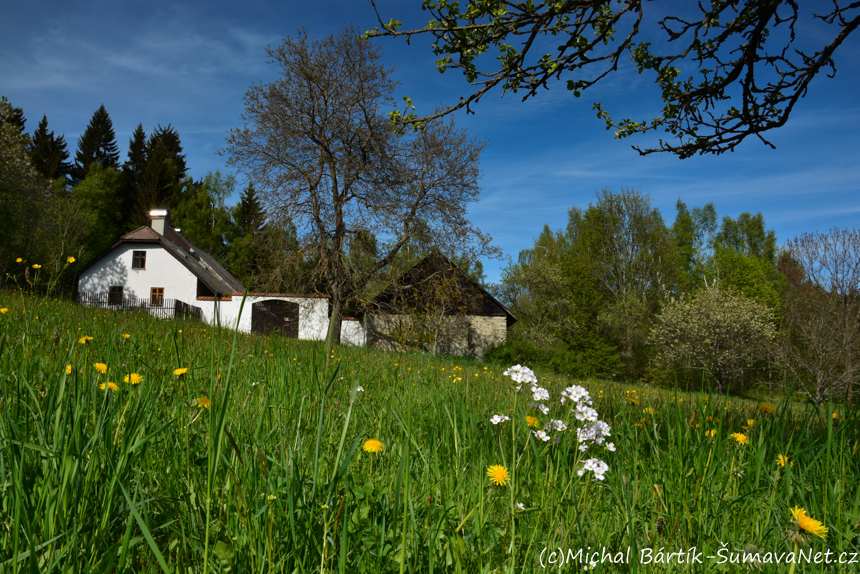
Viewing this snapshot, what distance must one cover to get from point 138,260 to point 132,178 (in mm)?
25941

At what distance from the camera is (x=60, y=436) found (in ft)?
3.47

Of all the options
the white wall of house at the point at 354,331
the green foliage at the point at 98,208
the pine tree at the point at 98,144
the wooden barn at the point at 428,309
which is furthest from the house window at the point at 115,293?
the pine tree at the point at 98,144

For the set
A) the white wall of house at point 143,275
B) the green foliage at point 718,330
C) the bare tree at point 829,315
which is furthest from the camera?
the white wall of house at point 143,275

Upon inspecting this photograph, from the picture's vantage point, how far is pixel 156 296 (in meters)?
30.5

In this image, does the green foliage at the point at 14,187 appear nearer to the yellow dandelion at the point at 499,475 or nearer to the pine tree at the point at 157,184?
the pine tree at the point at 157,184

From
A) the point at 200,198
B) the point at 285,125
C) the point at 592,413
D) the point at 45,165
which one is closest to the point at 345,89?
the point at 285,125

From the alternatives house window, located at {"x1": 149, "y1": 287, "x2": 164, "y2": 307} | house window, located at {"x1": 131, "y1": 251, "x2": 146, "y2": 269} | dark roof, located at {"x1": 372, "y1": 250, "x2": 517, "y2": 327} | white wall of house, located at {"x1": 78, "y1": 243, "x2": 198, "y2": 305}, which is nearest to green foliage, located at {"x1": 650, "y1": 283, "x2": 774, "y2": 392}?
Result: dark roof, located at {"x1": 372, "y1": 250, "x2": 517, "y2": 327}

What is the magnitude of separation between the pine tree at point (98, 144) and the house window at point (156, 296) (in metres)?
30.5

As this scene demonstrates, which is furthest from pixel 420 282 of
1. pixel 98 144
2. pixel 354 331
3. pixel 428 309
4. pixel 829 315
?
pixel 98 144

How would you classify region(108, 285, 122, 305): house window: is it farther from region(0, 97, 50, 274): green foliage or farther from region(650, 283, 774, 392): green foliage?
region(650, 283, 774, 392): green foliage

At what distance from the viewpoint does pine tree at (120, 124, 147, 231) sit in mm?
47781

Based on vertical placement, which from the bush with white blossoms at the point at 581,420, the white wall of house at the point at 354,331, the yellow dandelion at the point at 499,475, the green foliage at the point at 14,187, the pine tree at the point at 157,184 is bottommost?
the white wall of house at the point at 354,331

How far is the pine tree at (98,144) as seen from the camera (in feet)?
168

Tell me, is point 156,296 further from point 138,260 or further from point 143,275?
point 138,260
